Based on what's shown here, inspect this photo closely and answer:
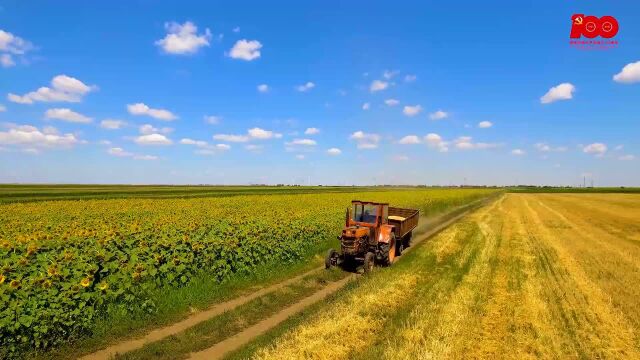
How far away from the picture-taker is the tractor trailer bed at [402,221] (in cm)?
1805

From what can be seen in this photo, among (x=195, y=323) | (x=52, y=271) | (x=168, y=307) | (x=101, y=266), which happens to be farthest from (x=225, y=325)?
(x=52, y=271)

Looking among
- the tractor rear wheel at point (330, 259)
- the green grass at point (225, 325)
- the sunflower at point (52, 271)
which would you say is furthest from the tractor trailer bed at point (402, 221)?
the sunflower at point (52, 271)

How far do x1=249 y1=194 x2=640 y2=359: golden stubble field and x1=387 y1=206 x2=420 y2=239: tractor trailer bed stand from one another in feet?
3.99

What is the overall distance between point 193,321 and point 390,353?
4.88 m

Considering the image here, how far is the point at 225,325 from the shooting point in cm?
952

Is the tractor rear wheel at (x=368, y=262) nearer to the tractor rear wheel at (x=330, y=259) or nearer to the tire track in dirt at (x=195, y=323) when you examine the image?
the tire track in dirt at (x=195, y=323)

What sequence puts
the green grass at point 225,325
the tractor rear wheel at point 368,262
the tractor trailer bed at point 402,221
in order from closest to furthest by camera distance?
the green grass at point 225,325, the tractor rear wheel at point 368,262, the tractor trailer bed at point 402,221

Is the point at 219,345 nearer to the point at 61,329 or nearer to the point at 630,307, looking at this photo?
the point at 61,329

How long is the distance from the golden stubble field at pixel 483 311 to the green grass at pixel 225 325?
4.51ft

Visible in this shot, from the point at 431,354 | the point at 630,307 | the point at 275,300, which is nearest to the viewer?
the point at 431,354

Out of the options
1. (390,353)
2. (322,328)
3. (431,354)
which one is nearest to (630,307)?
(431,354)

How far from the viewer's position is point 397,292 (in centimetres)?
1168

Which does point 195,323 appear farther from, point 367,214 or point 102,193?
point 102,193

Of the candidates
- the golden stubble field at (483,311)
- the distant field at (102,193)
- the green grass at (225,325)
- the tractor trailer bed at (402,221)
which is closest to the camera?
the golden stubble field at (483,311)
